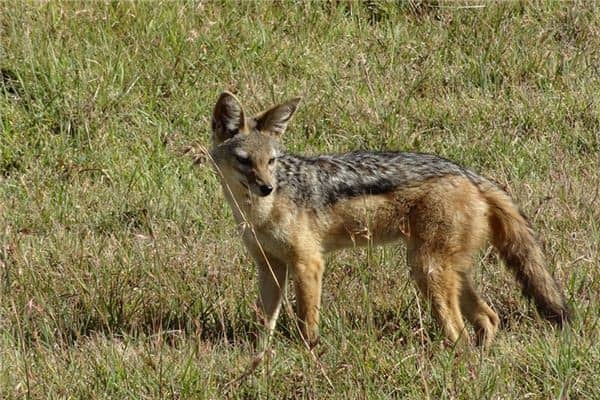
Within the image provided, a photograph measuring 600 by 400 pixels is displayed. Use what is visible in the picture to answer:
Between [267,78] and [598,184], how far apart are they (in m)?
2.94

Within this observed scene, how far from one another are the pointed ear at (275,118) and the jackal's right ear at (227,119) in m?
0.13

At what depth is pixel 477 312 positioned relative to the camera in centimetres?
705

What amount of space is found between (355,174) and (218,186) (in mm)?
1845

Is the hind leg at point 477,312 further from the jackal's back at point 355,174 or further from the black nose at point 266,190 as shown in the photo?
the black nose at point 266,190

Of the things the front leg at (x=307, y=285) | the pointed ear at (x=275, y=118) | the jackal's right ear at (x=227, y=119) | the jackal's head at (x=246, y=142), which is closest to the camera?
the front leg at (x=307, y=285)

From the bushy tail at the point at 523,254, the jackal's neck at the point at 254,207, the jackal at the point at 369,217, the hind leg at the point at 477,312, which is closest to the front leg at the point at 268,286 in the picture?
the jackal at the point at 369,217

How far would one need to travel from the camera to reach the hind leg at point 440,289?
677cm

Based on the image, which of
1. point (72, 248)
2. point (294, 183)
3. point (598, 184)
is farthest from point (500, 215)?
point (72, 248)

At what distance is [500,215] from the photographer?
7000mm

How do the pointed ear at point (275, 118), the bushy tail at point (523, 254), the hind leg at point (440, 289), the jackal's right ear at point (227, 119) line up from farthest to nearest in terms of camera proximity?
1. the pointed ear at point (275, 118)
2. the jackal's right ear at point (227, 119)
3. the hind leg at point (440, 289)
4. the bushy tail at point (523, 254)

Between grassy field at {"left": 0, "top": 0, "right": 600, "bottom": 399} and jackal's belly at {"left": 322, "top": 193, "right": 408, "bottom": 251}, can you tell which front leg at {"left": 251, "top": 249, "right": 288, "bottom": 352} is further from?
jackal's belly at {"left": 322, "top": 193, "right": 408, "bottom": 251}

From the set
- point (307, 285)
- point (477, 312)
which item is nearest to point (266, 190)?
point (307, 285)

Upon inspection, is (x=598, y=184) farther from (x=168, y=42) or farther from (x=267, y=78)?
(x=168, y=42)

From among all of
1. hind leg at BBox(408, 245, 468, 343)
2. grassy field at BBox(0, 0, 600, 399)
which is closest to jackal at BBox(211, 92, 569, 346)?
hind leg at BBox(408, 245, 468, 343)
